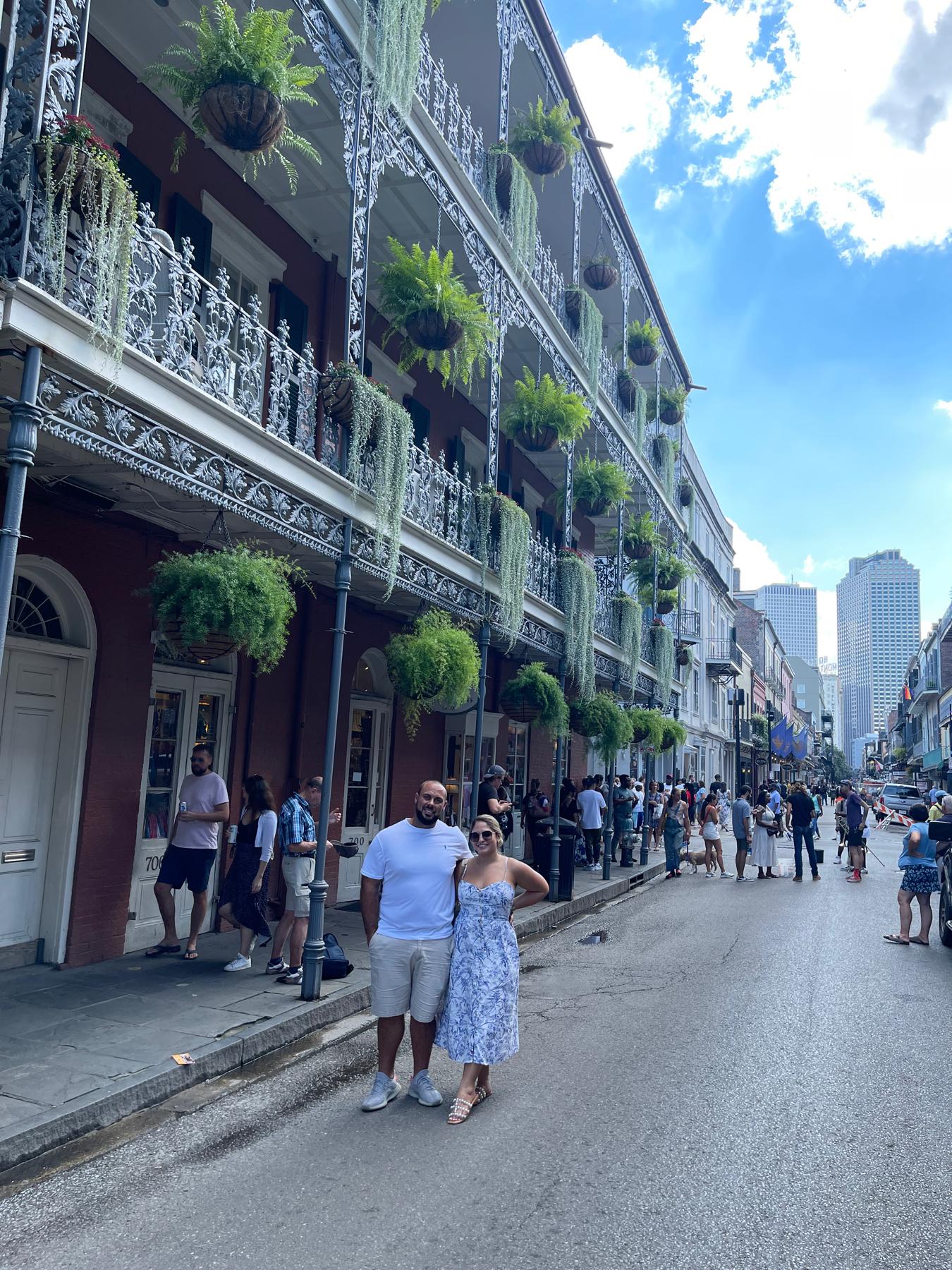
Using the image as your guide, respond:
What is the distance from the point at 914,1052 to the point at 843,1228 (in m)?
2.96

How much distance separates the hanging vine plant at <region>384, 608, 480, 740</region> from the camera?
31.6 ft

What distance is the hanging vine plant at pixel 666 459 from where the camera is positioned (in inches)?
852

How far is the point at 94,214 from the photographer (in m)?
5.15

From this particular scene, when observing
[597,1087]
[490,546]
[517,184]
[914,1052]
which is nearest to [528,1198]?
[597,1087]

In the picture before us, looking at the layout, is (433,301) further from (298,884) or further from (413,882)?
(413,882)

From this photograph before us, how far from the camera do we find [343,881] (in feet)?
40.0

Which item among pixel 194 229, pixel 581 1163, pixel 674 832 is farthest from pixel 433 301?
pixel 674 832

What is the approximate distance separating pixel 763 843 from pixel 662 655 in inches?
180

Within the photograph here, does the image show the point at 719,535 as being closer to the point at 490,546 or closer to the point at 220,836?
the point at 490,546

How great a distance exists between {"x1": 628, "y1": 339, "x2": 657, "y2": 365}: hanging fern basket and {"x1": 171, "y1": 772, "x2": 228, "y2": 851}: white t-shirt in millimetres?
13941

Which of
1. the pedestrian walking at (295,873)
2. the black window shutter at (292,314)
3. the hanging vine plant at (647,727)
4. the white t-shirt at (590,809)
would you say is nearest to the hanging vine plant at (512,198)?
the black window shutter at (292,314)

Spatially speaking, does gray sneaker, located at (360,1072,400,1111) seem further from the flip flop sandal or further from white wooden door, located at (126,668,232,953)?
white wooden door, located at (126,668,232,953)

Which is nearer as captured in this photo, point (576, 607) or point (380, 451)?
point (380, 451)

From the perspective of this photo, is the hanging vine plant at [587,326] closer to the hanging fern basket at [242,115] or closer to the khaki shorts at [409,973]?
the hanging fern basket at [242,115]
